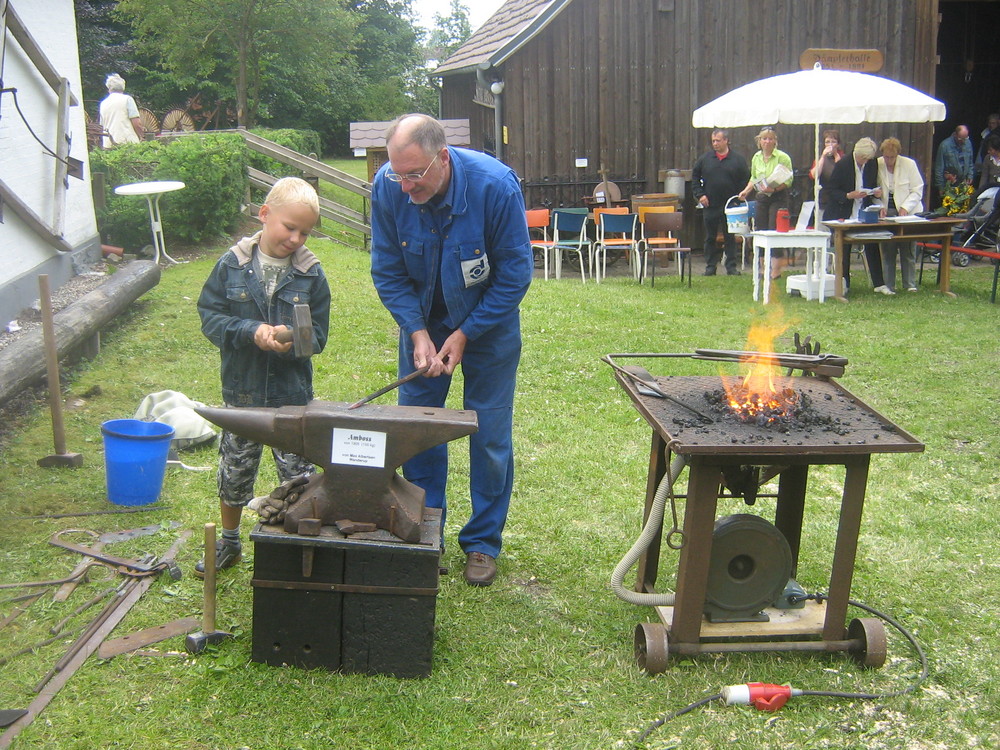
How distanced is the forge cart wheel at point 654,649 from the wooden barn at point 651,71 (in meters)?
11.9

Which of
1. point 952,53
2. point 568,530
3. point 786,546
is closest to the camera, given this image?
point 786,546

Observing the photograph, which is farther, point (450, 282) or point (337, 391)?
point (337, 391)

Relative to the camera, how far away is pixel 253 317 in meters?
4.03

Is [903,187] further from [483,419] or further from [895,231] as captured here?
[483,419]

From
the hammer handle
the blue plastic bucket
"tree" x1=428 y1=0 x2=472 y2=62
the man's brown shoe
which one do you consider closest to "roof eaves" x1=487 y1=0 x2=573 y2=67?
the blue plastic bucket

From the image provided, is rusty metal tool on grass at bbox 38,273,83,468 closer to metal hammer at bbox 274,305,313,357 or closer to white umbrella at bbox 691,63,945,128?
metal hammer at bbox 274,305,313,357

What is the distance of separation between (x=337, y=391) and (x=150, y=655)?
A: 12.1 ft

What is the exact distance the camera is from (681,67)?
15.0m

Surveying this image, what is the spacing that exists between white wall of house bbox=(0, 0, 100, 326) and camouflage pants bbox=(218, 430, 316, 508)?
167 inches

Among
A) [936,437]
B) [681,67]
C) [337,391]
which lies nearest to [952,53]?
[681,67]

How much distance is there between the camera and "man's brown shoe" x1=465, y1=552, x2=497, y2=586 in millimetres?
4184

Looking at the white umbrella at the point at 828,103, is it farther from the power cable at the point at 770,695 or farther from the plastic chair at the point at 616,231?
the power cable at the point at 770,695

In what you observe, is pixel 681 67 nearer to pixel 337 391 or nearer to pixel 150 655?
pixel 337 391

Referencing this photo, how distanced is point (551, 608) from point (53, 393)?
3.16m
